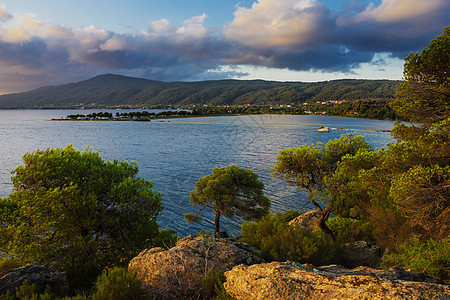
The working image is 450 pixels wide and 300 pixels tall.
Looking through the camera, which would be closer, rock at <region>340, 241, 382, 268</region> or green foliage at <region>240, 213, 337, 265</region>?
green foliage at <region>240, 213, 337, 265</region>

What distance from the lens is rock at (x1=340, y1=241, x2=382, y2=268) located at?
15.8 meters

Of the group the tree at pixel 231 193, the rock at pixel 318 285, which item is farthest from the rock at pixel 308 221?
the rock at pixel 318 285

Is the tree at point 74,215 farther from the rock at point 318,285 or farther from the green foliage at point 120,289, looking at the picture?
the rock at point 318,285

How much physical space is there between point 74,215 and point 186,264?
10362mm

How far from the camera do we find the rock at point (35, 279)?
8648 millimetres

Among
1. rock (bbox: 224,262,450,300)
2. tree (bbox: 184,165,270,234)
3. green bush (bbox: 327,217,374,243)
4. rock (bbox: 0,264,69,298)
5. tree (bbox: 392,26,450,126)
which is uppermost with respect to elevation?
tree (bbox: 392,26,450,126)

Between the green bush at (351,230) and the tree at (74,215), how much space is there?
16.9 meters

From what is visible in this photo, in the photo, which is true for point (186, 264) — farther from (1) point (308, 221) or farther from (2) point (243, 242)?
(1) point (308, 221)

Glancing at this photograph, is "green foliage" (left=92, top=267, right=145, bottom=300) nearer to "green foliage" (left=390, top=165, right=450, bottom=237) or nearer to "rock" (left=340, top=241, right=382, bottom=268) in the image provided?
"green foliage" (left=390, top=165, right=450, bottom=237)

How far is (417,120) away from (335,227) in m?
14.8

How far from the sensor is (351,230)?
2344 cm

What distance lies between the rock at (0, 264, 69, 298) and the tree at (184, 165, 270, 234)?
15841 millimetres

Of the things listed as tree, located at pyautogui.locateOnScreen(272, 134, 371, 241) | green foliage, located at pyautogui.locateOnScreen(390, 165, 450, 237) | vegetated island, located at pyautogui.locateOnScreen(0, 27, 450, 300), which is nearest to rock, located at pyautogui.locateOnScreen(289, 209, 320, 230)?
tree, located at pyautogui.locateOnScreen(272, 134, 371, 241)

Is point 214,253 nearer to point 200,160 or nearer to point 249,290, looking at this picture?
point 249,290
